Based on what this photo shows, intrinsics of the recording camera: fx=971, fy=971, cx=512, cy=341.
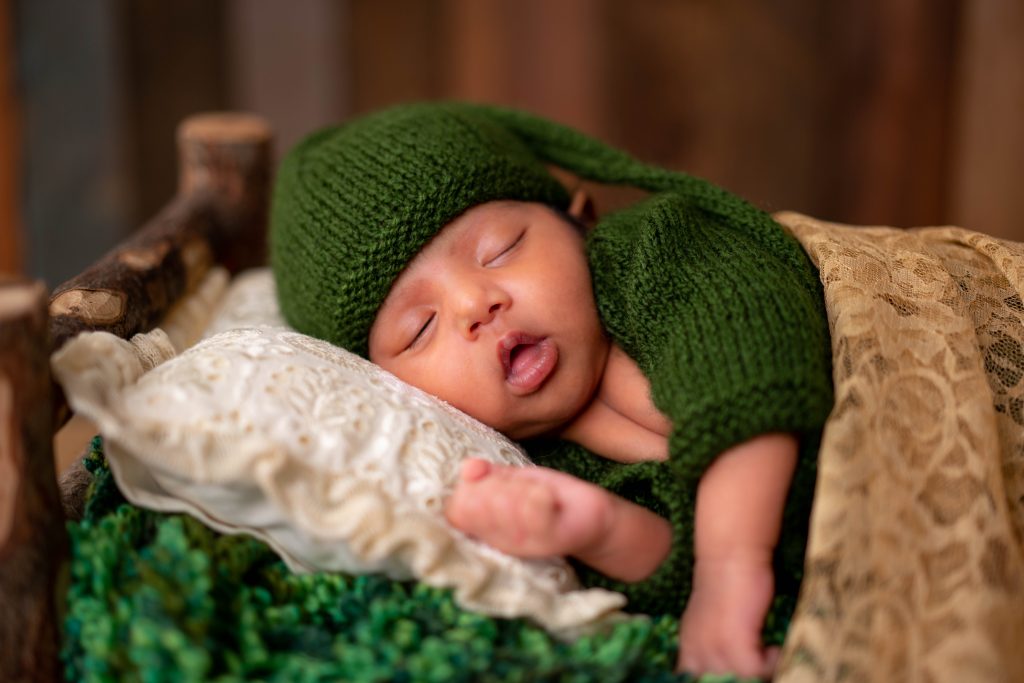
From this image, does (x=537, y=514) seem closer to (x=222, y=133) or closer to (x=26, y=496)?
(x=26, y=496)

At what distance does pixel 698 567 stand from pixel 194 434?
1.54ft

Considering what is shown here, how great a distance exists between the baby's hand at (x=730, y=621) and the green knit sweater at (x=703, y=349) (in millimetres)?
54

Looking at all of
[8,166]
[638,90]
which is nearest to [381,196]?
[8,166]

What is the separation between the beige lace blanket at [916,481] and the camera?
0.79 meters

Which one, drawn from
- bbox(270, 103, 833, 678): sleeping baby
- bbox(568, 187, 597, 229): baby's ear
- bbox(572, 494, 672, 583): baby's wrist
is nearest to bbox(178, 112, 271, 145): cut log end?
bbox(270, 103, 833, 678): sleeping baby

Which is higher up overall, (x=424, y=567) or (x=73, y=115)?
(x=424, y=567)

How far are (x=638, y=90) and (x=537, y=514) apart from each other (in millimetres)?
2259

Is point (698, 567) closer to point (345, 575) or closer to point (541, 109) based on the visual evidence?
point (345, 575)

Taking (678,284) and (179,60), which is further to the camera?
(179,60)

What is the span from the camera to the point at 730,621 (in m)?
0.86

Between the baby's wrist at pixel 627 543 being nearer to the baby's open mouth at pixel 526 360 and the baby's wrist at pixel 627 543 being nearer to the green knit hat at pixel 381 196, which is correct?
the baby's open mouth at pixel 526 360

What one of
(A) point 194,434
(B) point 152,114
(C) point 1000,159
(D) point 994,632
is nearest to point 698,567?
(D) point 994,632

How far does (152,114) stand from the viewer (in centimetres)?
318

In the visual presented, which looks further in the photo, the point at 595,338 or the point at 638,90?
the point at 638,90
